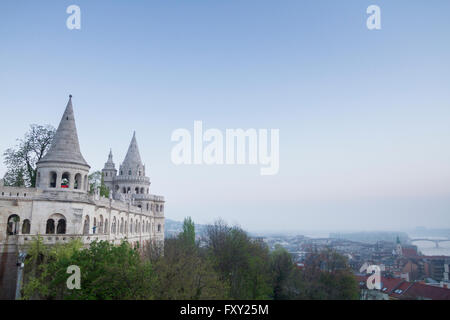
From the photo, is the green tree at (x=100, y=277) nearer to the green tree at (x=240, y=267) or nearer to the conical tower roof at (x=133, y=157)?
the green tree at (x=240, y=267)

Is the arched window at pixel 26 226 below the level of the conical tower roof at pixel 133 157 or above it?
below

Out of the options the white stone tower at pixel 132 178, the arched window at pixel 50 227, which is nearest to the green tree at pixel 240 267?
the arched window at pixel 50 227

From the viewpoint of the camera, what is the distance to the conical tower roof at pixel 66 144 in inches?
1091

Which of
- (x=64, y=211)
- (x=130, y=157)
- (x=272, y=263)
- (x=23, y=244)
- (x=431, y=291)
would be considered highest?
(x=130, y=157)

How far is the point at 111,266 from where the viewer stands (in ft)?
61.6

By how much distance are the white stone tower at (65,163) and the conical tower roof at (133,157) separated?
25.2 meters

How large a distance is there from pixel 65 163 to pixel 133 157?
1100 inches

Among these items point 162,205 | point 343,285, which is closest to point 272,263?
point 343,285

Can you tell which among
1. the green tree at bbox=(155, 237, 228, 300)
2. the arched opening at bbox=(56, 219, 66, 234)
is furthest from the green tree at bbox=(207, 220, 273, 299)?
the arched opening at bbox=(56, 219, 66, 234)

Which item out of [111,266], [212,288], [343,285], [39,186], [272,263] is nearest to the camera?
[111,266]

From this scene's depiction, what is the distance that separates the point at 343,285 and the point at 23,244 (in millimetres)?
24754
